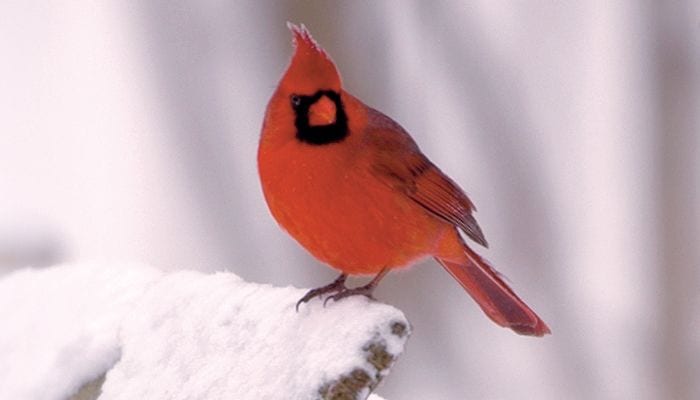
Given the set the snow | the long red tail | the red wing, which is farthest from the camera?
the long red tail

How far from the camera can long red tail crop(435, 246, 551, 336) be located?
2.19 m

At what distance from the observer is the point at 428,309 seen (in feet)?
11.1

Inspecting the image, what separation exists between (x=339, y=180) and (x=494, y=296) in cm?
46

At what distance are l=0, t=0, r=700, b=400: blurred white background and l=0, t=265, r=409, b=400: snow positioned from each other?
74 cm

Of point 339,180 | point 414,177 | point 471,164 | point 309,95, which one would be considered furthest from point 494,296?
point 471,164

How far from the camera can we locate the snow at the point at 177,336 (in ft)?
5.09

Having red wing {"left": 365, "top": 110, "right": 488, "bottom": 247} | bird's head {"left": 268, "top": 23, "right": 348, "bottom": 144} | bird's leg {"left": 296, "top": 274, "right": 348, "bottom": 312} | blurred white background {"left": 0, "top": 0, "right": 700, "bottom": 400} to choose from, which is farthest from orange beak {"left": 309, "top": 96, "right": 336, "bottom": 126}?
blurred white background {"left": 0, "top": 0, "right": 700, "bottom": 400}

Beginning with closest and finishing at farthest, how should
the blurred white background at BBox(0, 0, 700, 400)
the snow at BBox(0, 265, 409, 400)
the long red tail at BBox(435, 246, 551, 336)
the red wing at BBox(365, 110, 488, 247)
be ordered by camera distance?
the snow at BBox(0, 265, 409, 400)
the red wing at BBox(365, 110, 488, 247)
the long red tail at BBox(435, 246, 551, 336)
the blurred white background at BBox(0, 0, 700, 400)

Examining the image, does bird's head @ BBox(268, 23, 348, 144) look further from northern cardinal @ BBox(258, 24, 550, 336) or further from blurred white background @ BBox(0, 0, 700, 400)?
blurred white background @ BBox(0, 0, 700, 400)

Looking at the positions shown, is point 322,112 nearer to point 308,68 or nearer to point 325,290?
point 308,68

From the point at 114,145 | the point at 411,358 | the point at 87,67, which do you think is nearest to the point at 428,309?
the point at 411,358

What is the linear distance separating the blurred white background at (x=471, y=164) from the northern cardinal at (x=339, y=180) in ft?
3.32

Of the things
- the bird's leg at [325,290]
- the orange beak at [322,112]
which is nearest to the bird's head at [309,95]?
the orange beak at [322,112]

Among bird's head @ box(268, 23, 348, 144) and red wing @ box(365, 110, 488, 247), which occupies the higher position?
bird's head @ box(268, 23, 348, 144)
